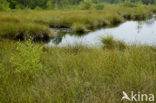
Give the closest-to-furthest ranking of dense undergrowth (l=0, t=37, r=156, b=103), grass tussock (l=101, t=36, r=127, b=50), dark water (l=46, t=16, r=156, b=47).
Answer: dense undergrowth (l=0, t=37, r=156, b=103) → grass tussock (l=101, t=36, r=127, b=50) → dark water (l=46, t=16, r=156, b=47)

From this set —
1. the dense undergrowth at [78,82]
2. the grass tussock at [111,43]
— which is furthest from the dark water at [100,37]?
the dense undergrowth at [78,82]

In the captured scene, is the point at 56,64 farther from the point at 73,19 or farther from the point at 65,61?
the point at 73,19

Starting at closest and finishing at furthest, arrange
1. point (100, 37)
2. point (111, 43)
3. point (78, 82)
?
point (78, 82) < point (111, 43) < point (100, 37)

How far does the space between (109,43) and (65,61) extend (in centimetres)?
319

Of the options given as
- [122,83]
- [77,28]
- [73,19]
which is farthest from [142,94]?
[73,19]

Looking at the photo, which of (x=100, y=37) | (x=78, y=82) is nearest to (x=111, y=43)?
(x=100, y=37)

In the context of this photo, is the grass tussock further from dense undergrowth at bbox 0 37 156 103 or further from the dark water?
dense undergrowth at bbox 0 37 156 103

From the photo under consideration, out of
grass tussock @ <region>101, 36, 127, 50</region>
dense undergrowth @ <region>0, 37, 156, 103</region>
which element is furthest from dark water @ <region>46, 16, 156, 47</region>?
dense undergrowth @ <region>0, 37, 156, 103</region>

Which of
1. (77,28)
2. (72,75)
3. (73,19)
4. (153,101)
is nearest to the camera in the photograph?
(153,101)

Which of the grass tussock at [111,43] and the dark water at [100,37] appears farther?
the dark water at [100,37]

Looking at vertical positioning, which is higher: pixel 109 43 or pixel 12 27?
pixel 12 27

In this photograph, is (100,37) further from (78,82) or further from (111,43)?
(78,82)

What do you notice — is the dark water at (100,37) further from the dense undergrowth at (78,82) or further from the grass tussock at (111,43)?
the dense undergrowth at (78,82)

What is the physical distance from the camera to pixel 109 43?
5719 mm
